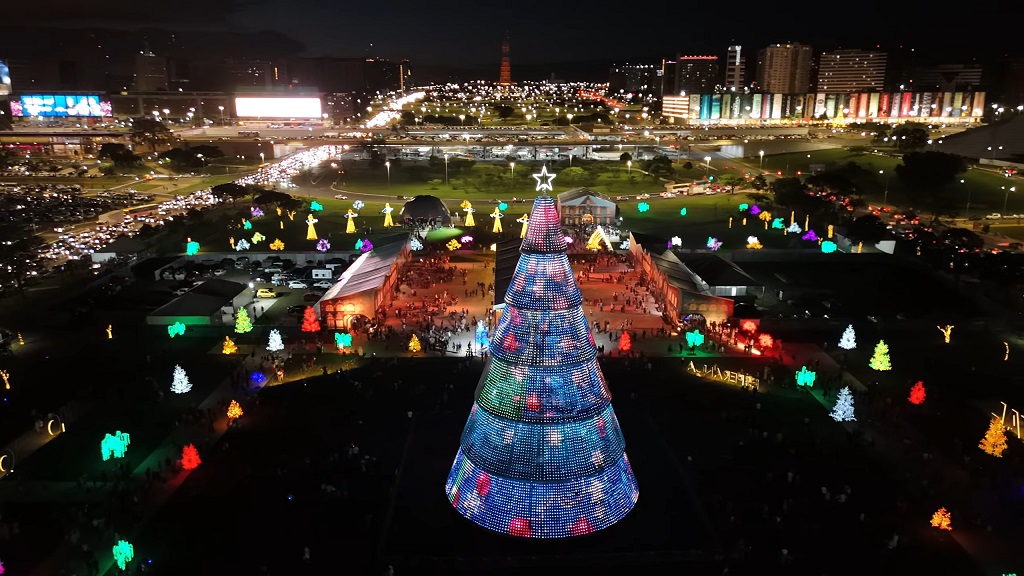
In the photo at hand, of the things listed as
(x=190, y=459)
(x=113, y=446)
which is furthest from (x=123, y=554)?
(x=113, y=446)

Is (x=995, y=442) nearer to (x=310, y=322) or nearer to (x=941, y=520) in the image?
(x=941, y=520)

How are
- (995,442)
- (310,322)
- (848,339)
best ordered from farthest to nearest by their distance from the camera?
(310,322) < (848,339) < (995,442)

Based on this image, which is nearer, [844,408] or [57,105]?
[844,408]

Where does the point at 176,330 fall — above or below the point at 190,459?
above

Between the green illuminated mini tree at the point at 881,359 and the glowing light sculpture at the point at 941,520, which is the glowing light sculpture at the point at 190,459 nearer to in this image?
the glowing light sculpture at the point at 941,520

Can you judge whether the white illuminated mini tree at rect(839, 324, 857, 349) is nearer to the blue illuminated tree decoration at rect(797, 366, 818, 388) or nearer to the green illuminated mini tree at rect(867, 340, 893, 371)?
the green illuminated mini tree at rect(867, 340, 893, 371)

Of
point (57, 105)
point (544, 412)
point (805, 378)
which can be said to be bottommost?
point (805, 378)

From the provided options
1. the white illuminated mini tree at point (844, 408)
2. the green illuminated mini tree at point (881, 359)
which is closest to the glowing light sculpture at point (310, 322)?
the white illuminated mini tree at point (844, 408)
